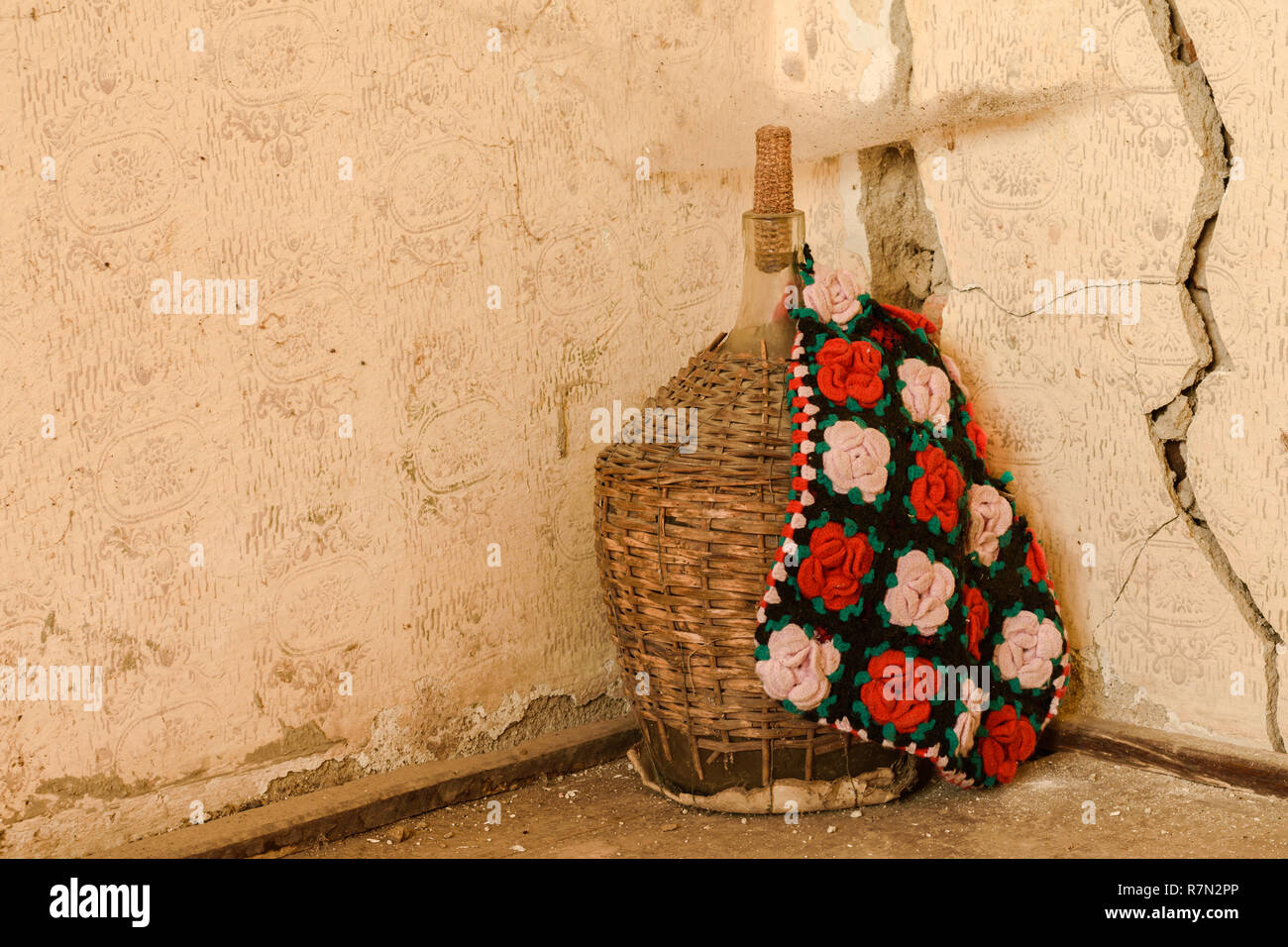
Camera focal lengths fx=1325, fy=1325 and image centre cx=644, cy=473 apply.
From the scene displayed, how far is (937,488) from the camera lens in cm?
153

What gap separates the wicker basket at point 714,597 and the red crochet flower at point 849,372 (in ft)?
0.19

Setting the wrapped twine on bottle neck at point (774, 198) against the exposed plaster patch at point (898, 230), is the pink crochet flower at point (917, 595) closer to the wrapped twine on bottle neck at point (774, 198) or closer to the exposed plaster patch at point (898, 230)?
the wrapped twine on bottle neck at point (774, 198)

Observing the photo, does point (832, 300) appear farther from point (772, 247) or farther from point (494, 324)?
point (494, 324)

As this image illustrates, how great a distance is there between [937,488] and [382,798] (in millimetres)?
747

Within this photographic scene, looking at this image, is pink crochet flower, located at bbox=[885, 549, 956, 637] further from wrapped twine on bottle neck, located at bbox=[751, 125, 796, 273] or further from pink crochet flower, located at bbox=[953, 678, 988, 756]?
wrapped twine on bottle neck, located at bbox=[751, 125, 796, 273]

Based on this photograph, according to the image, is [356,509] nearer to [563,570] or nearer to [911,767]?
[563,570]

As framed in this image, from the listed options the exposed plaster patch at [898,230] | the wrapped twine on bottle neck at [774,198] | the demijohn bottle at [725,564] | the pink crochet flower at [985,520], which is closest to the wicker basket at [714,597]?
the demijohn bottle at [725,564]

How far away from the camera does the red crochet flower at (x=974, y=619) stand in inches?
62.4

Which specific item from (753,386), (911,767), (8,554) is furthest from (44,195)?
(911,767)

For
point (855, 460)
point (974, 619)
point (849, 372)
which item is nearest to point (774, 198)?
point (849, 372)

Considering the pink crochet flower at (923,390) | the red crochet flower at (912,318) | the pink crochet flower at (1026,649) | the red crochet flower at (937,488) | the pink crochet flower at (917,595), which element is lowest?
the pink crochet flower at (1026,649)

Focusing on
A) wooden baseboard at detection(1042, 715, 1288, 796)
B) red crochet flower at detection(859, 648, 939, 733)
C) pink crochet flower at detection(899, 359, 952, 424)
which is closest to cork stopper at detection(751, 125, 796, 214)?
pink crochet flower at detection(899, 359, 952, 424)

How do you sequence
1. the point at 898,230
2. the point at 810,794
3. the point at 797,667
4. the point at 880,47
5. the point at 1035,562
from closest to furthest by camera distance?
the point at 797,667 < the point at 810,794 < the point at 1035,562 < the point at 880,47 < the point at 898,230

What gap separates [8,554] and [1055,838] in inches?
46.0
